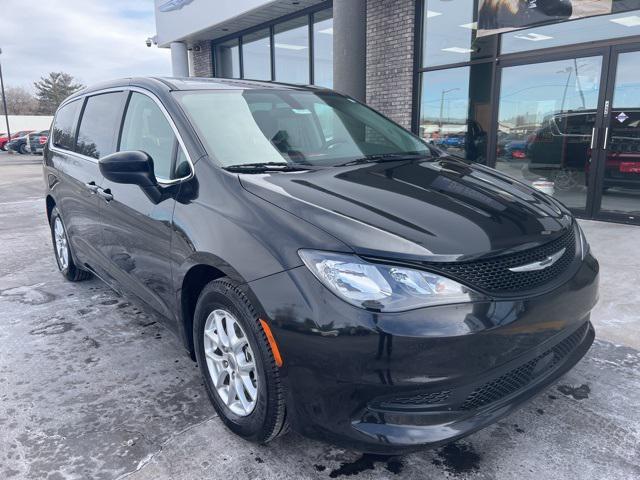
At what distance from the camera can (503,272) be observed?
1.96 meters

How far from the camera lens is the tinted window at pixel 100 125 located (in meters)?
3.45

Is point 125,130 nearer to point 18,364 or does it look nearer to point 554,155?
point 18,364

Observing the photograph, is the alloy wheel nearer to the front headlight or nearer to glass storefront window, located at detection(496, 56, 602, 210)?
the front headlight

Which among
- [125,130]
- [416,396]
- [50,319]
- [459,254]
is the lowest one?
[50,319]

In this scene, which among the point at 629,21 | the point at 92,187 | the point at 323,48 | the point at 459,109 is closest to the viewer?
the point at 92,187

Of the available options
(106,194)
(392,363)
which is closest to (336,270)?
(392,363)

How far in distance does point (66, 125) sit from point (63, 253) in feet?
3.91

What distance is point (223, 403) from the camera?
240 cm

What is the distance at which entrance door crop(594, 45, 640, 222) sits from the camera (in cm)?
624

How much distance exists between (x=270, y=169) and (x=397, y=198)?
26.7 inches

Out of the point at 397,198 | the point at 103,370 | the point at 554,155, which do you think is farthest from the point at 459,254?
the point at 554,155

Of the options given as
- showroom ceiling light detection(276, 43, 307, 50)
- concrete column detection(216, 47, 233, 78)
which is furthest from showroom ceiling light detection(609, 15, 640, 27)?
concrete column detection(216, 47, 233, 78)

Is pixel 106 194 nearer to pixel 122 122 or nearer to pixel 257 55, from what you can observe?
pixel 122 122

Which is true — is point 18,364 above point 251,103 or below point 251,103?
below
